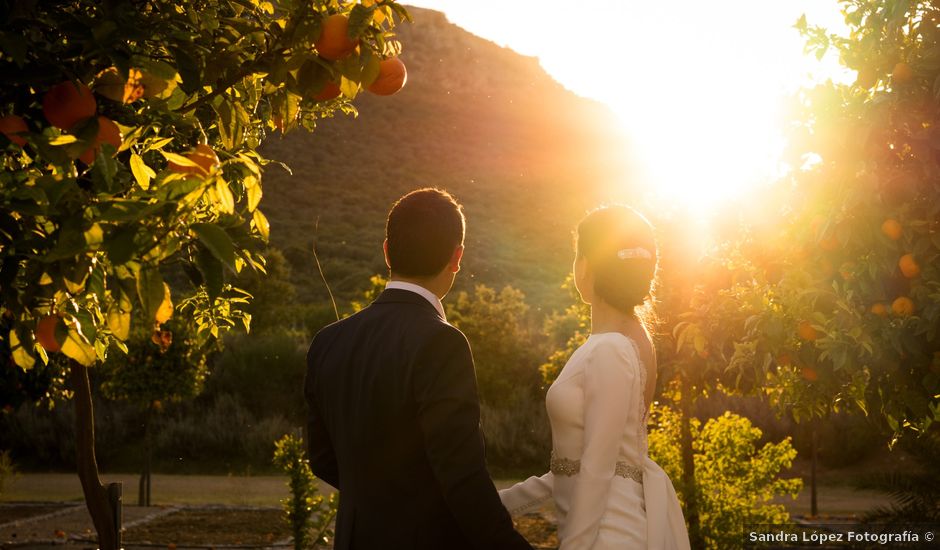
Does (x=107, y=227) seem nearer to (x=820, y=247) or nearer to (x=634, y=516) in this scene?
(x=634, y=516)

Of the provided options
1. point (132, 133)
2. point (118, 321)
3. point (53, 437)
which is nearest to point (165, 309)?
point (118, 321)

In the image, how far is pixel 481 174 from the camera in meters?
56.0

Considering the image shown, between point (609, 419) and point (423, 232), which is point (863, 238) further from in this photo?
point (423, 232)

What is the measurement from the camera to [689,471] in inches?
351

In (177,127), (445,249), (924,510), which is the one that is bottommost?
(924,510)

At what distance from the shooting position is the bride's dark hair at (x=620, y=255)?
10.4 feet

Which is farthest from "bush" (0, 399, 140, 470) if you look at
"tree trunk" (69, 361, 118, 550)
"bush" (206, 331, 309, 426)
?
"tree trunk" (69, 361, 118, 550)

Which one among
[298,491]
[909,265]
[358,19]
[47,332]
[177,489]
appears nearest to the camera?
[47,332]

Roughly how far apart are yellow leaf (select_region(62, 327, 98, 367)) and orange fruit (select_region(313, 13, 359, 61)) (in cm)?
78

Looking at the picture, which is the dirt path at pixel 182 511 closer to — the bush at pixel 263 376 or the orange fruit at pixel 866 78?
the bush at pixel 263 376

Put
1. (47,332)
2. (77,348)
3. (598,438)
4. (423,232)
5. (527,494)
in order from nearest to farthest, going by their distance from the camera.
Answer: (77,348)
(47,332)
(423,232)
(598,438)
(527,494)

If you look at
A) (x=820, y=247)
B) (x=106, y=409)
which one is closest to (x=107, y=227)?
(x=820, y=247)

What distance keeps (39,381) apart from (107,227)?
1150 centimetres

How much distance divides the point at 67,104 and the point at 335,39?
21.9 inches
